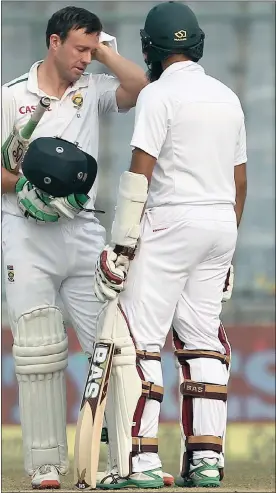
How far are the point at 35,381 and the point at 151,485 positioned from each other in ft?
2.27

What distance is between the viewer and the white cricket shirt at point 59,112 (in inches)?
197

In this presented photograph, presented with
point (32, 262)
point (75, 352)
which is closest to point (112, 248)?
point (32, 262)

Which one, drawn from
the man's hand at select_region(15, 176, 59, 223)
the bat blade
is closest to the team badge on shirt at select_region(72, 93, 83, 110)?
the man's hand at select_region(15, 176, 59, 223)

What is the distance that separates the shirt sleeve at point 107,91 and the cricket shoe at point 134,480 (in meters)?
1.40

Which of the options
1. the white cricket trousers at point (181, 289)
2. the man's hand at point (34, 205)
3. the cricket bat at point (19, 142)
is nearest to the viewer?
the white cricket trousers at point (181, 289)

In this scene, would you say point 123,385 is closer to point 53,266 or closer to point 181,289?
point 181,289

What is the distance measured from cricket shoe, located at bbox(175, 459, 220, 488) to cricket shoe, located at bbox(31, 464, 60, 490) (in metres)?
0.48

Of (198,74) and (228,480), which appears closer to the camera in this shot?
(198,74)

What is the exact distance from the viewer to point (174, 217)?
4.64 metres

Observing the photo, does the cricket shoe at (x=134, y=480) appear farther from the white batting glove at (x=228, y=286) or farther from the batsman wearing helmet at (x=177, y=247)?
the white batting glove at (x=228, y=286)

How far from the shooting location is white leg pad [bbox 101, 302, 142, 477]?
4598 millimetres

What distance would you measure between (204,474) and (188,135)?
1176 millimetres

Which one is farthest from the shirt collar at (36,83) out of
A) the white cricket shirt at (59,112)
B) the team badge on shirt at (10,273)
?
the team badge on shirt at (10,273)

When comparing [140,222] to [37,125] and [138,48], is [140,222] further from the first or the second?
[138,48]
